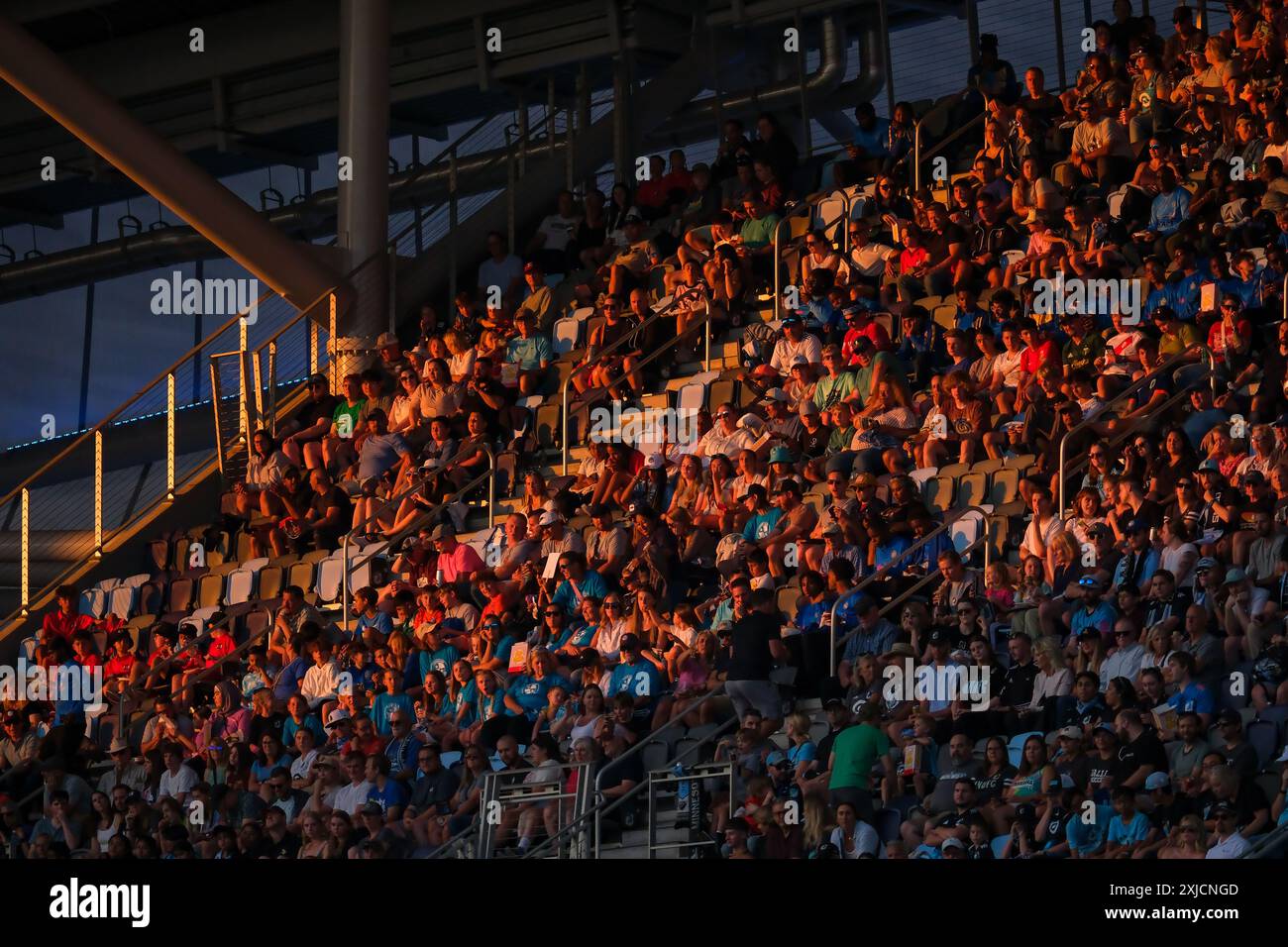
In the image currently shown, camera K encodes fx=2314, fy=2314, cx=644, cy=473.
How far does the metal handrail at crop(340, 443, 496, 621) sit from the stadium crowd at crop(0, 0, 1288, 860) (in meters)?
0.06

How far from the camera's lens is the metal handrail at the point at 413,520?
16.7 metres

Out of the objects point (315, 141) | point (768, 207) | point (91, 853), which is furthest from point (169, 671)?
point (315, 141)

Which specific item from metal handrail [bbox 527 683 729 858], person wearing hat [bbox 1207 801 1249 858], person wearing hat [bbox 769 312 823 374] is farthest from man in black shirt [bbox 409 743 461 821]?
person wearing hat [bbox 1207 801 1249 858]

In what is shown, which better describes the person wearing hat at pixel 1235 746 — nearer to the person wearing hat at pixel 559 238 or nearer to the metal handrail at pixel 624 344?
the metal handrail at pixel 624 344

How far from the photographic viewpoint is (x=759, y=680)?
1266cm

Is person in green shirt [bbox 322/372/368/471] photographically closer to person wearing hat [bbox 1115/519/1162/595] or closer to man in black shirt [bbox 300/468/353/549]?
man in black shirt [bbox 300/468/353/549]

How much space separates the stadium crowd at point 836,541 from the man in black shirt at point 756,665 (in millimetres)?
28

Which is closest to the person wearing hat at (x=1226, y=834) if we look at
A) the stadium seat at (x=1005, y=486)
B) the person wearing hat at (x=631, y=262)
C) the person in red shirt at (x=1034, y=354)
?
the stadium seat at (x=1005, y=486)

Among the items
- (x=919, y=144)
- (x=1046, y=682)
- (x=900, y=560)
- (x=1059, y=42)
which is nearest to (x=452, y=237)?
(x=919, y=144)

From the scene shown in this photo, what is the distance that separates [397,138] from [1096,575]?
14.9 metres

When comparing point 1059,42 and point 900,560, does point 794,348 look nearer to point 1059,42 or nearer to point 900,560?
point 900,560

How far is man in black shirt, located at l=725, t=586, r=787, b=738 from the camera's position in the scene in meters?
12.6

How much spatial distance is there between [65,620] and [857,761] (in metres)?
8.33

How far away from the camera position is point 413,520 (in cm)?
1717
